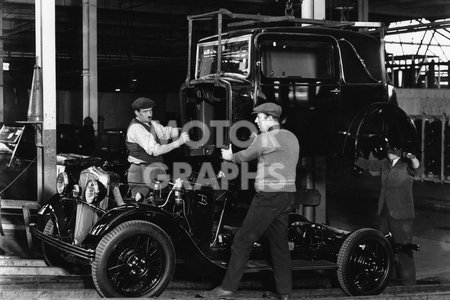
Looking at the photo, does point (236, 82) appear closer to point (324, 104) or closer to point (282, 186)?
point (324, 104)

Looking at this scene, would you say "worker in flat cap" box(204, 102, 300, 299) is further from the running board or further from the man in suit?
the man in suit

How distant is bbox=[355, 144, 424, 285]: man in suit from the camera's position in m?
7.30

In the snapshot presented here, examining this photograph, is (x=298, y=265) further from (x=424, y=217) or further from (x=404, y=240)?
(x=424, y=217)

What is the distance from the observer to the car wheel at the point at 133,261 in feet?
18.1

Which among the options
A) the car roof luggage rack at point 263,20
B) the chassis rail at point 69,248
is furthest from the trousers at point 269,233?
the car roof luggage rack at point 263,20

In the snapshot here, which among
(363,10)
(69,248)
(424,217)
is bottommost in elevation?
(424,217)

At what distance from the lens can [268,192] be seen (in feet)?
18.8

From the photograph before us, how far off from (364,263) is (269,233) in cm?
138

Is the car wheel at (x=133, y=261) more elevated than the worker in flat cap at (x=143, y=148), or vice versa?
the worker in flat cap at (x=143, y=148)

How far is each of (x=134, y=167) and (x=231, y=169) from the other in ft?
3.31

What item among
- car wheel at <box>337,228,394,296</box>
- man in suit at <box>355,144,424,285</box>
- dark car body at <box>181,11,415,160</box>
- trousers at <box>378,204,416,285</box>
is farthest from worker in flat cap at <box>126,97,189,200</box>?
trousers at <box>378,204,416,285</box>

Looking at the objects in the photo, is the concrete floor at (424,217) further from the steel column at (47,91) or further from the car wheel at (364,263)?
the steel column at (47,91)

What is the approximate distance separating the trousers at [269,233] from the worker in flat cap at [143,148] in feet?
3.54
